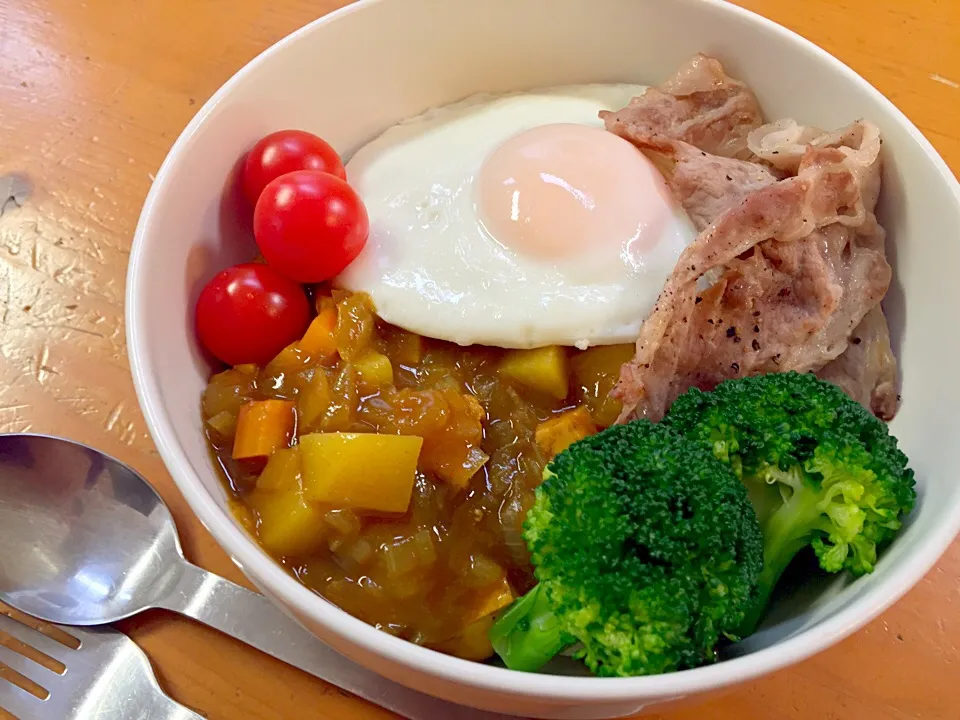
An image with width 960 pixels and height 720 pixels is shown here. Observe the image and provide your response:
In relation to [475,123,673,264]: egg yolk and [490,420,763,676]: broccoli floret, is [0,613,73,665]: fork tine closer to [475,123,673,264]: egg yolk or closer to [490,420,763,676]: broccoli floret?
[490,420,763,676]: broccoli floret

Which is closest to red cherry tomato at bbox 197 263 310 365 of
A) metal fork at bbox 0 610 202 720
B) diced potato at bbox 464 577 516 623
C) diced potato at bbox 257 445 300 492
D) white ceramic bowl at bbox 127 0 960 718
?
white ceramic bowl at bbox 127 0 960 718

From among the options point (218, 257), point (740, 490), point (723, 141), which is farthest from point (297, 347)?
point (723, 141)

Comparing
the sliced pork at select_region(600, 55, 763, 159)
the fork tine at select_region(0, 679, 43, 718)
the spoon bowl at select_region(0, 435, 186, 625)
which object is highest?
the sliced pork at select_region(600, 55, 763, 159)

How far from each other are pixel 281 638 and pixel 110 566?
45cm

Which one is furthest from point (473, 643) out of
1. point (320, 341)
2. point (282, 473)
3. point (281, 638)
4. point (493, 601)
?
point (320, 341)

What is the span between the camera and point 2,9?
9.15 feet

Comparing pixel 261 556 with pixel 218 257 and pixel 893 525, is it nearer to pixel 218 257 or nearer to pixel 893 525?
pixel 218 257

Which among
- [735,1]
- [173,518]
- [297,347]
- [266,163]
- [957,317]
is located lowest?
[173,518]

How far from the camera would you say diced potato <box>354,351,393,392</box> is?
174 cm

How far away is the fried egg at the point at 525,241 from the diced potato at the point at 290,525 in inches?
20.6

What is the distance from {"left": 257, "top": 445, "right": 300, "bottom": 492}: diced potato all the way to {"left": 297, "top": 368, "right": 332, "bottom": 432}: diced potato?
7 cm

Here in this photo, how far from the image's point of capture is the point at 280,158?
1.93 meters

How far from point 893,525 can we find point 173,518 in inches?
60.0

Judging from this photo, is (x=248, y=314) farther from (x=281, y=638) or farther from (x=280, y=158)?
(x=281, y=638)
